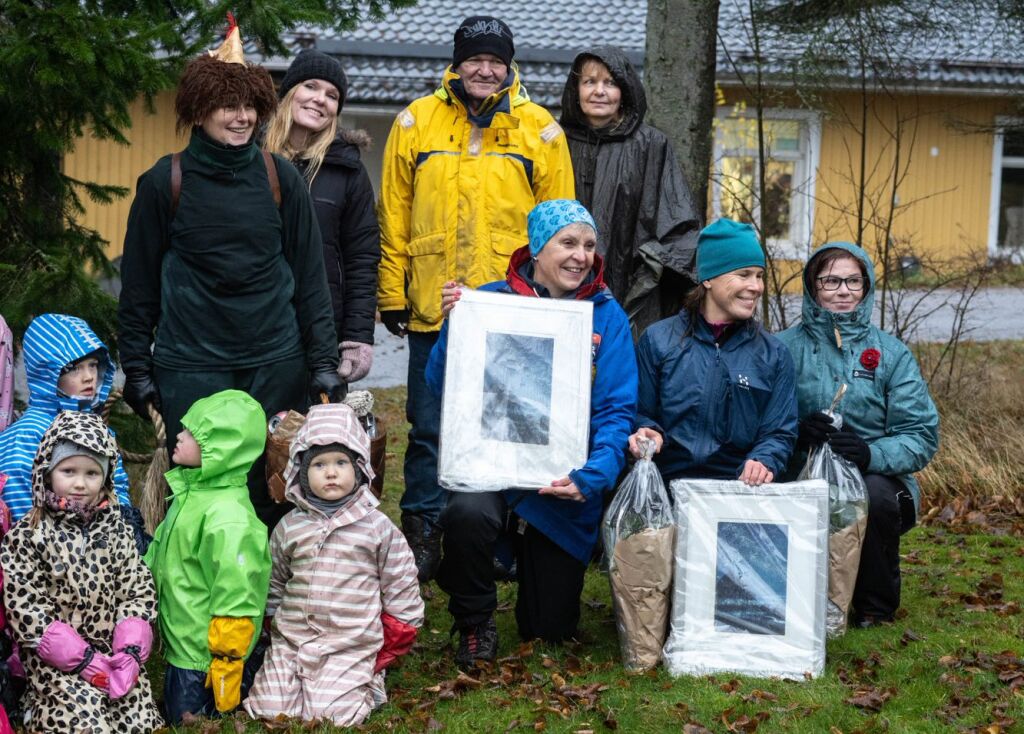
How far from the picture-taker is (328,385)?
17.7 feet

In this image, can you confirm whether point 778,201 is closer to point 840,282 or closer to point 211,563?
point 840,282

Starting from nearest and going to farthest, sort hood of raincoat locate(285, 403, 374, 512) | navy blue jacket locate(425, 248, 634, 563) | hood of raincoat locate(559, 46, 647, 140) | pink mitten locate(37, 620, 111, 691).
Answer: pink mitten locate(37, 620, 111, 691) < hood of raincoat locate(285, 403, 374, 512) < navy blue jacket locate(425, 248, 634, 563) < hood of raincoat locate(559, 46, 647, 140)

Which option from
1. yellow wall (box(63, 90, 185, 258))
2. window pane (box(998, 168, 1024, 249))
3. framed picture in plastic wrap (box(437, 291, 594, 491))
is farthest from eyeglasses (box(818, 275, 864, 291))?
Answer: window pane (box(998, 168, 1024, 249))

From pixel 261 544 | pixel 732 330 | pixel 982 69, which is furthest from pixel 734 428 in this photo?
pixel 982 69

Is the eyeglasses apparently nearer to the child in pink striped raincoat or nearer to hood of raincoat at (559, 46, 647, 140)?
hood of raincoat at (559, 46, 647, 140)

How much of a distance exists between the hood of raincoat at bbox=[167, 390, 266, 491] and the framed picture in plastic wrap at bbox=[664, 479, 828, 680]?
64.6 inches

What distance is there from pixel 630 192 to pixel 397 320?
130cm

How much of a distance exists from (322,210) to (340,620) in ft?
6.58

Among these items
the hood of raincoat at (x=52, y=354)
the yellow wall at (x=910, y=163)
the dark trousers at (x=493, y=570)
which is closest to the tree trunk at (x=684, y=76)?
the dark trousers at (x=493, y=570)

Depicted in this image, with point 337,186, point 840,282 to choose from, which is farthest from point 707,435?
point 337,186

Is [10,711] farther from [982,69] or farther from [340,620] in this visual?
[982,69]

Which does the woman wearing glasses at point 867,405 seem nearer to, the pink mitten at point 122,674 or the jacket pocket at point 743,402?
the jacket pocket at point 743,402

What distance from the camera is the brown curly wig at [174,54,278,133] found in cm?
507

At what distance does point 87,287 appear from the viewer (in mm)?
6918
